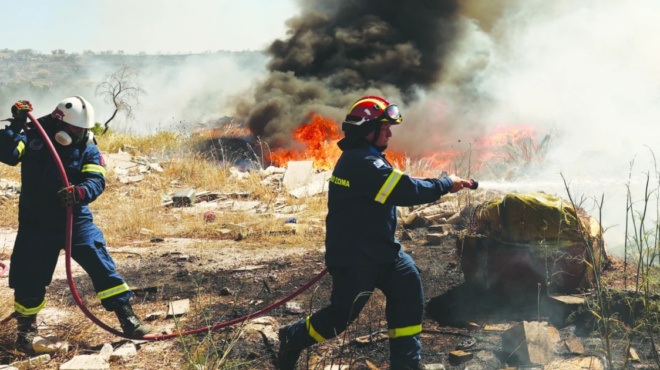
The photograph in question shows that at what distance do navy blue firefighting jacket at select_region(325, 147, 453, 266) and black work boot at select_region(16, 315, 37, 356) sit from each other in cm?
213

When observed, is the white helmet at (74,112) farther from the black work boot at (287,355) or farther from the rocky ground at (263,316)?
the black work boot at (287,355)

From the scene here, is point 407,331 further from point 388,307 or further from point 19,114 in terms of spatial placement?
point 19,114

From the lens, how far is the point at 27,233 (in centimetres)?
364

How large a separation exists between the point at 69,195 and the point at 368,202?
6.34 ft

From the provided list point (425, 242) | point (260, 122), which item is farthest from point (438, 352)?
point (260, 122)

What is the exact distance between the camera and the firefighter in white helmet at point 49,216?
11.8ft

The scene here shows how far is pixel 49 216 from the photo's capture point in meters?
3.62

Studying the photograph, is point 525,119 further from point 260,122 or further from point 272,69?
point 272,69

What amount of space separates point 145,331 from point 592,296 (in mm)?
3354

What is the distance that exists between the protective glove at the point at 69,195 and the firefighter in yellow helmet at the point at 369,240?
64.7 inches

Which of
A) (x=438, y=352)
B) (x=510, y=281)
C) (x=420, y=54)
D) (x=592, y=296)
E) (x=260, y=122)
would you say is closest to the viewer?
(x=438, y=352)

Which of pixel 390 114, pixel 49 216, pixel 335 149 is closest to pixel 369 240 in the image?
pixel 390 114

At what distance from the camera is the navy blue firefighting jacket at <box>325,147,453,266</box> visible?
3094 mm

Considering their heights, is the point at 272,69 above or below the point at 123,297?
above
